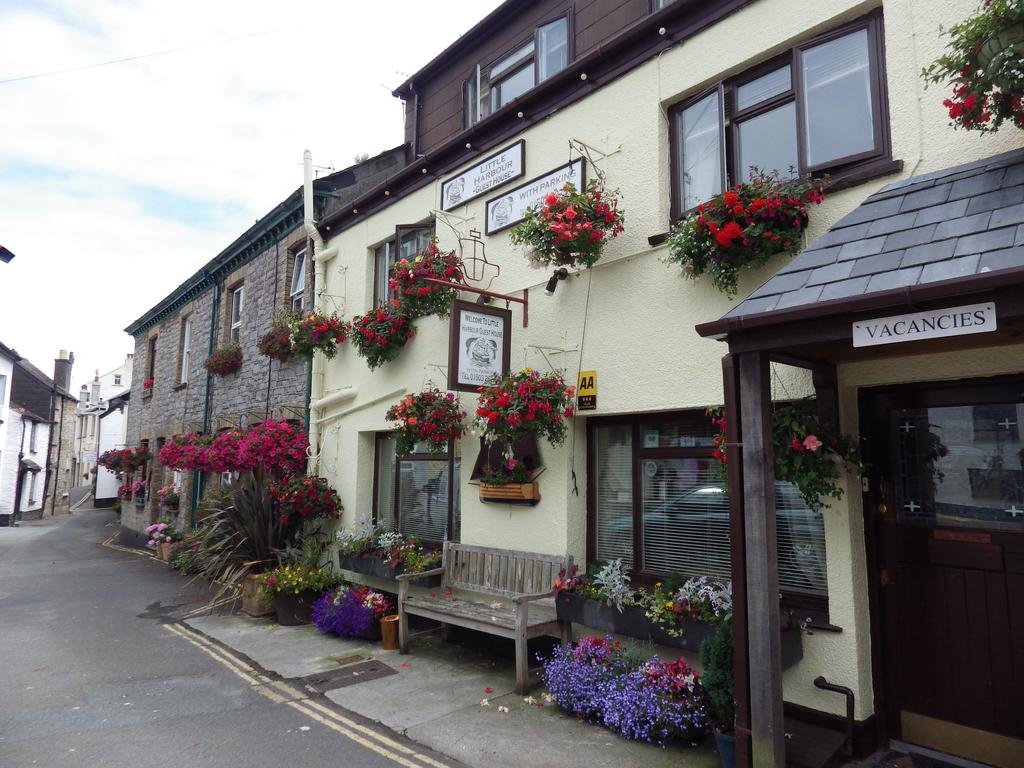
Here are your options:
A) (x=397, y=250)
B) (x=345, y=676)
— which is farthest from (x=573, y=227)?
(x=345, y=676)

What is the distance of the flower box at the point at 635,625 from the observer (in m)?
4.52

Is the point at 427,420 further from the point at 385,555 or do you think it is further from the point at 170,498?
the point at 170,498

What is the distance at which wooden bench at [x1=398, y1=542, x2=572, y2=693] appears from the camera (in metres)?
5.81

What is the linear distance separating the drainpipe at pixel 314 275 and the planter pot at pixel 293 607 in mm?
2375

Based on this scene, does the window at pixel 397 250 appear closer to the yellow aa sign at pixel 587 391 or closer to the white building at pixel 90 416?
the yellow aa sign at pixel 587 391

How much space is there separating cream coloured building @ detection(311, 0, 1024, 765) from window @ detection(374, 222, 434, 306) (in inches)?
3.1

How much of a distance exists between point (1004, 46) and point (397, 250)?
714cm

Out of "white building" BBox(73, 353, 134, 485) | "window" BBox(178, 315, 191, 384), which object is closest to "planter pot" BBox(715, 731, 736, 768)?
"window" BBox(178, 315, 191, 384)

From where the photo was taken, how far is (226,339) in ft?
49.5

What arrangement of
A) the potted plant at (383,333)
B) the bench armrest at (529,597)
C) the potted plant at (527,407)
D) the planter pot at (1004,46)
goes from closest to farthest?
the planter pot at (1004,46), the bench armrest at (529,597), the potted plant at (527,407), the potted plant at (383,333)

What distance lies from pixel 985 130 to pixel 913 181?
48 cm

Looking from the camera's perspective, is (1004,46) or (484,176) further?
(484,176)

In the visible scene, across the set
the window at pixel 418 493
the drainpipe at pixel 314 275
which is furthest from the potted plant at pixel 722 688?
the drainpipe at pixel 314 275

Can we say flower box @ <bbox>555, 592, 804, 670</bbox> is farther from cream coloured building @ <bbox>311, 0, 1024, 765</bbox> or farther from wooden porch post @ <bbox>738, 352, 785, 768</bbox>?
wooden porch post @ <bbox>738, 352, 785, 768</bbox>
